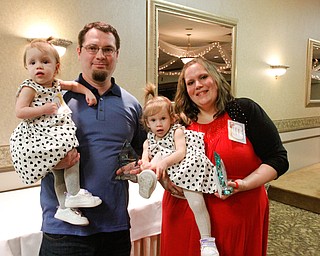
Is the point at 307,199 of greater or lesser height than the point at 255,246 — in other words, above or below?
below

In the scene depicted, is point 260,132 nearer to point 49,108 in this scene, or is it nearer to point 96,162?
point 96,162

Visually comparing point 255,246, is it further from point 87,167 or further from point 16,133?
point 16,133

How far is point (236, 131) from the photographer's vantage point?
154 centimetres

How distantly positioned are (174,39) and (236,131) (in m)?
2.19

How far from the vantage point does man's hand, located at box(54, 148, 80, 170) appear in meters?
1.27

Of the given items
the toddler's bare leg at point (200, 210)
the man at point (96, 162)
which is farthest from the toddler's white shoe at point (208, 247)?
the man at point (96, 162)

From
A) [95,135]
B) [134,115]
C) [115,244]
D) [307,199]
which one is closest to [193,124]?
[134,115]

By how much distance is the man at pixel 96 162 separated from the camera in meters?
1.37

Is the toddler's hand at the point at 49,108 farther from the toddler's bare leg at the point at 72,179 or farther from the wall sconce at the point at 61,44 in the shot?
the wall sconce at the point at 61,44

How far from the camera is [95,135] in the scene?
4.56ft

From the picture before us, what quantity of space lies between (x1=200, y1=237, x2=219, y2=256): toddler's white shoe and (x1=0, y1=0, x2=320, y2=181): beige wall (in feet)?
6.08

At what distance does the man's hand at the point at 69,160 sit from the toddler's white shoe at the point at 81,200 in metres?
0.11

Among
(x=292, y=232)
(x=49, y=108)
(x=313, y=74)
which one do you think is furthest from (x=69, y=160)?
(x=313, y=74)

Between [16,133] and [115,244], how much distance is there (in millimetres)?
634
